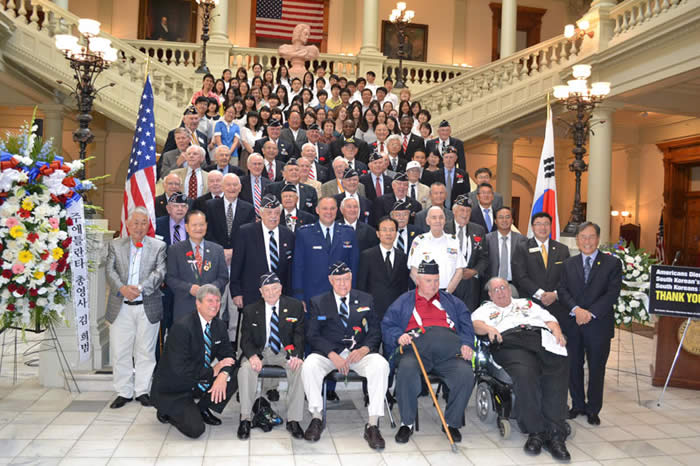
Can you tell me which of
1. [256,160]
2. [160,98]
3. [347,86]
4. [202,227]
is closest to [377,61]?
[347,86]

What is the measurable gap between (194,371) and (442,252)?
272cm

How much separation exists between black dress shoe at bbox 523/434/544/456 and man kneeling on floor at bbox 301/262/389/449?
4.21ft

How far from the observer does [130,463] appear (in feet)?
14.5

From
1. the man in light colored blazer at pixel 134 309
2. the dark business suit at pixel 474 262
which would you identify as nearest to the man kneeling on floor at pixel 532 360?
the dark business suit at pixel 474 262

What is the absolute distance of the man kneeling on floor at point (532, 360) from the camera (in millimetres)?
4918

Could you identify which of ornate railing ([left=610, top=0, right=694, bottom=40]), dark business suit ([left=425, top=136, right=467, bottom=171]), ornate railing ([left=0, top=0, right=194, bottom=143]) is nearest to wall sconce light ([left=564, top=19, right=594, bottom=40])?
ornate railing ([left=610, top=0, right=694, bottom=40])

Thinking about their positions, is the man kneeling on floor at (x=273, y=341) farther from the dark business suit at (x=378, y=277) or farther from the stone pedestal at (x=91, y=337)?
the stone pedestal at (x=91, y=337)

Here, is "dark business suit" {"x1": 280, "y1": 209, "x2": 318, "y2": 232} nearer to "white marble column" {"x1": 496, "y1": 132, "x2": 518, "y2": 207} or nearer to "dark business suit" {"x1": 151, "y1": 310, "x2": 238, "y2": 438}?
"dark business suit" {"x1": 151, "y1": 310, "x2": 238, "y2": 438}

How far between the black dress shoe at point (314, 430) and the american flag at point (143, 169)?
288 cm

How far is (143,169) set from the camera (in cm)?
674

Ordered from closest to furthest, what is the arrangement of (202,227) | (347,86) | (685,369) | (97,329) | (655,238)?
(202,227)
(97,329)
(685,369)
(347,86)
(655,238)

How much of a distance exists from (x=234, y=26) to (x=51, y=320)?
16.9 metres

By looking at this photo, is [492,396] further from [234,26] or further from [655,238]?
[234,26]

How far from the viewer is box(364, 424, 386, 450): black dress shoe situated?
4.86 m
